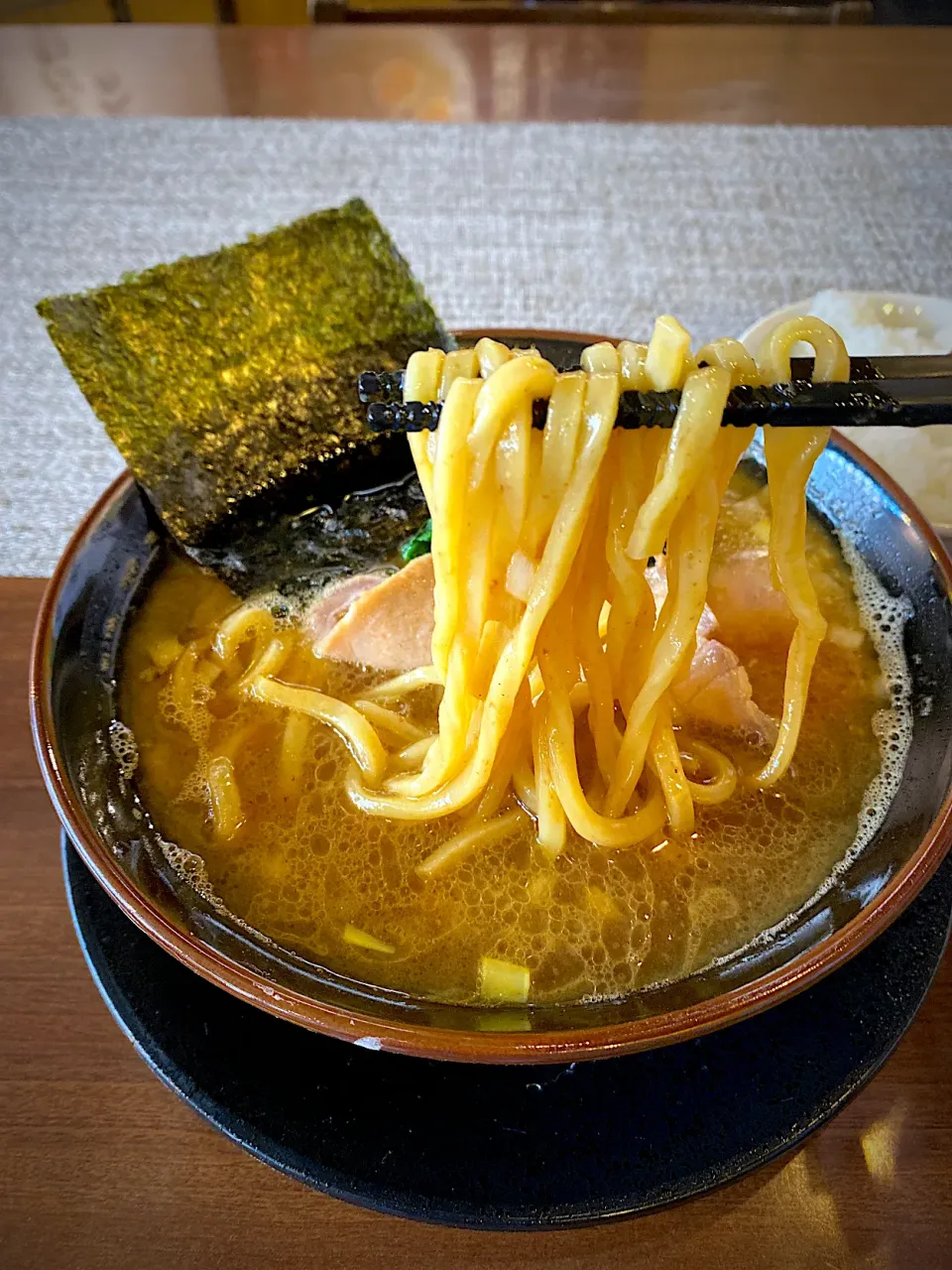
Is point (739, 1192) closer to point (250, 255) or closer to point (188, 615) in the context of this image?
point (188, 615)

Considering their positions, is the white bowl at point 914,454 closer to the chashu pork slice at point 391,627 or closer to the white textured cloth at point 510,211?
the white textured cloth at point 510,211

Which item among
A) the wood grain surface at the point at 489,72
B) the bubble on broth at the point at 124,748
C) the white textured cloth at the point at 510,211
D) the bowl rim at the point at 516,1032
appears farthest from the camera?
the wood grain surface at the point at 489,72

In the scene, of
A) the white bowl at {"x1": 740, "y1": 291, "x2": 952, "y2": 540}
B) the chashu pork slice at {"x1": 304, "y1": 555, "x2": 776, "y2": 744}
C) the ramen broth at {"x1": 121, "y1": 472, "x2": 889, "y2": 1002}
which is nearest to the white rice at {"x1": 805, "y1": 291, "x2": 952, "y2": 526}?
the white bowl at {"x1": 740, "y1": 291, "x2": 952, "y2": 540}

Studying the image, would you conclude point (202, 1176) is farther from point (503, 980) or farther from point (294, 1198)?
point (503, 980)

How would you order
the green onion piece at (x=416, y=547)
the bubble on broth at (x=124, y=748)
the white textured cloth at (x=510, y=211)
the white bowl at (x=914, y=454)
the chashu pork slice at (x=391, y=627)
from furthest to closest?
1. the white textured cloth at (x=510, y=211)
2. the white bowl at (x=914, y=454)
3. the green onion piece at (x=416, y=547)
4. the chashu pork slice at (x=391, y=627)
5. the bubble on broth at (x=124, y=748)

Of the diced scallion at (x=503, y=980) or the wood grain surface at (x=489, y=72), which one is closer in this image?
the diced scallion at (x=503, y=980)

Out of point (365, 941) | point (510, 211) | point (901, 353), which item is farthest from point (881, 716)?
point (510, 211)

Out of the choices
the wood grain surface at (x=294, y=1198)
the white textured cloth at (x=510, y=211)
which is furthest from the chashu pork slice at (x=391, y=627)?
the white textured cloth at (x=510, y=211)
